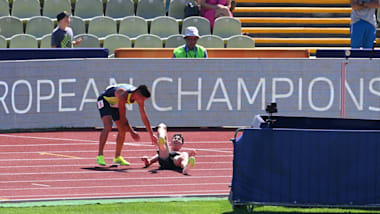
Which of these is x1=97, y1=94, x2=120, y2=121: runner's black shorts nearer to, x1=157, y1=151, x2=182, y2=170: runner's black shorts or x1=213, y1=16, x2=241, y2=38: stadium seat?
x1=157, y1=151, x2=182, y2=170: runner's black shorts

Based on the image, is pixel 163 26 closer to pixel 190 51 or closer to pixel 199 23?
pixel 199 23

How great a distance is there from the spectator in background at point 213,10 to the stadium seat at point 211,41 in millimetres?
1396

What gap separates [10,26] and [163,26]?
3267 millimetres

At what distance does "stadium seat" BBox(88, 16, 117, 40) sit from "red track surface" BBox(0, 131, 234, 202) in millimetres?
3794

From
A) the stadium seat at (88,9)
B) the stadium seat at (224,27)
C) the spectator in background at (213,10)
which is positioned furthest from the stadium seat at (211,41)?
the stadium seat at (88,9)

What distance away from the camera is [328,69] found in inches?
701

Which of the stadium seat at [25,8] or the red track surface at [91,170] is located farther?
the stadium seat at [25,8]

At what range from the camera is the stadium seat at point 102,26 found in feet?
67.8

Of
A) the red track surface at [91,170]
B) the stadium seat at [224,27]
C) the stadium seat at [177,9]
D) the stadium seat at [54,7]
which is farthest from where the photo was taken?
the stadium seat at [177,9]

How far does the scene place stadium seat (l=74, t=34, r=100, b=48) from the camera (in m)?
19.8

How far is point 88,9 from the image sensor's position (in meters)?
21.5

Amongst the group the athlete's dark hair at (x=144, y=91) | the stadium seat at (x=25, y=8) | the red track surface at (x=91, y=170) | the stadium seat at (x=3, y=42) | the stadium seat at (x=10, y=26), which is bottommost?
the red track surface at (x=91, y=170)

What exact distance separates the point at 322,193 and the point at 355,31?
924 cm

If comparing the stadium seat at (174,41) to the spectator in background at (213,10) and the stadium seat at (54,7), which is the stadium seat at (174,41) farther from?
the stadium seat at (54,7)
